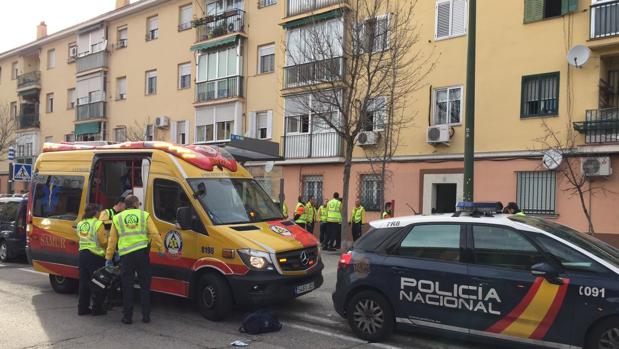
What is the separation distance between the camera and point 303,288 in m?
7.46

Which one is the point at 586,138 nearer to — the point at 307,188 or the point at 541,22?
the point at 541,22

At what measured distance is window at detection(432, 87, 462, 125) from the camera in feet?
56.0

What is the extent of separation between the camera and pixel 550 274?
5.21 m

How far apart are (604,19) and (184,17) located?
20.1 m

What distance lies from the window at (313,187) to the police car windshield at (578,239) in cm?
1506

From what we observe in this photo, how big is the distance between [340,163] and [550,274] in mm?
15001

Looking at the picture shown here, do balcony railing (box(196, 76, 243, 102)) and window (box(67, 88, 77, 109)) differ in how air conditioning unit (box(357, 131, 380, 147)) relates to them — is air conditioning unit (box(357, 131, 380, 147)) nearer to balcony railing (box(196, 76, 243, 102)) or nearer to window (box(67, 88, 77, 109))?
balcony railing (box(196, 76, 243, 102))

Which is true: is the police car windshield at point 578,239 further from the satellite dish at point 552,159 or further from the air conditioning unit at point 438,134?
the air conditioning unit at point 438,134

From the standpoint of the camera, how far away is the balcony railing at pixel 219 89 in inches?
942

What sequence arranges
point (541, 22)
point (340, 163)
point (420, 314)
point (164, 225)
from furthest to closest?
point (340, 163) → point (541, 22) → point (164, 225) → point (420, 314)

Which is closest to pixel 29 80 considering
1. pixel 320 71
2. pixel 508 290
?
pixel 320 71

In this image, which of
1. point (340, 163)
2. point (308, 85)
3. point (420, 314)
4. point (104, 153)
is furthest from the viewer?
point (340, 163)

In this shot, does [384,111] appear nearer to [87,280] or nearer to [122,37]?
[87,280]

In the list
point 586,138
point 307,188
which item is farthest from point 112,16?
point 586,138
